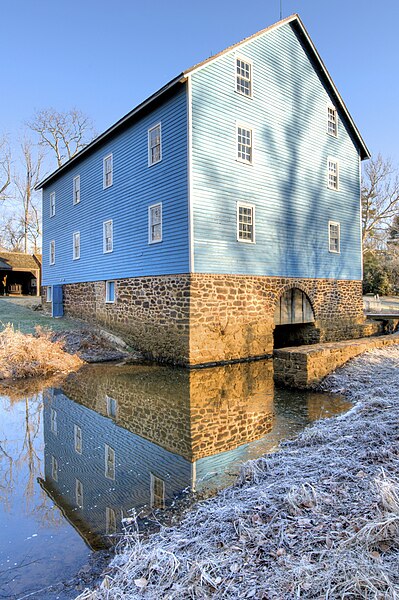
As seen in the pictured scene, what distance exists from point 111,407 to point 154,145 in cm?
895

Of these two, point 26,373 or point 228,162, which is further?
point 228,162

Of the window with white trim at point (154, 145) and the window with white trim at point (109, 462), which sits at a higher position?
the window with white trim at point (154, 145)

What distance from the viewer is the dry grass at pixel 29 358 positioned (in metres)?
10.7

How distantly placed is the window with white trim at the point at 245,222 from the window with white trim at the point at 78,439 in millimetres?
8228

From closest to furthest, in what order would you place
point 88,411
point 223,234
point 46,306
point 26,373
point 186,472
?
1. point 186,472
2. point 88,411
3. point 26,373
4. point 223,234
5. point 46,306

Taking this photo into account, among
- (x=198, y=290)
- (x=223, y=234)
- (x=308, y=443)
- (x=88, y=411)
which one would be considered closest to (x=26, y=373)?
(x=88, y=411)

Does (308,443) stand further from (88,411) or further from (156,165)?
(156,165)

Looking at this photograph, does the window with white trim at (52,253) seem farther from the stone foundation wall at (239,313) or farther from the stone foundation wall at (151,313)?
the stone foundation wall at (239,313)

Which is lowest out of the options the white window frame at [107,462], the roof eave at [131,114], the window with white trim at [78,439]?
the window with white trim at [78,439]

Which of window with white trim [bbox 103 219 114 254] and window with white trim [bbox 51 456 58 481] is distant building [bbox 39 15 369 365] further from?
window with white trim [bbox 51 456 58 481]

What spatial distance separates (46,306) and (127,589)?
21900mm

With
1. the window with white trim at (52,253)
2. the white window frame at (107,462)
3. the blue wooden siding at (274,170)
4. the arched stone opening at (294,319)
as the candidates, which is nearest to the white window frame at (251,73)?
the blue wooden siding at (274,170)

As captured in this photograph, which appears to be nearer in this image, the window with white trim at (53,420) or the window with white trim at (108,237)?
the window with white trim at (53,420)

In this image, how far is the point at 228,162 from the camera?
42.0 ft
